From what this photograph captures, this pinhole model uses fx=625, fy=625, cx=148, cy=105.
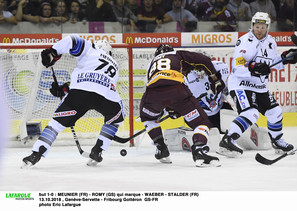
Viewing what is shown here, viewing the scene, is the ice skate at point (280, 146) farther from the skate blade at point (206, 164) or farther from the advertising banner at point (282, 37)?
the advertising banner at point (282, 37)

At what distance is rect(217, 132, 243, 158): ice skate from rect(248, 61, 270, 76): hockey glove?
56 cm

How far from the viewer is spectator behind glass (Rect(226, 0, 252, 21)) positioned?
815cm

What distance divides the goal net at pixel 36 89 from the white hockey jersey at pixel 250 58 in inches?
54.2

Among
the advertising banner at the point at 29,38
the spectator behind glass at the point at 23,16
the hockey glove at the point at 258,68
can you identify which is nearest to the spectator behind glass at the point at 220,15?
the advertising banner at the point at 29,38

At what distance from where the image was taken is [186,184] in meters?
3.71

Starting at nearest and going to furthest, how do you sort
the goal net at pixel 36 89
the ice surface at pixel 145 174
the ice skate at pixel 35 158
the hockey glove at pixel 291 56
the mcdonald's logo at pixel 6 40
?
the ice surface at pixel 145 174, the ice skate at pixel 35 158, the hockey glove at pixel 291 56, the goal net at pixel 36 89, the mcdonald's logo at pixel 6 40

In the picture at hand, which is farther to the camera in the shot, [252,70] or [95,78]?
[252,70]

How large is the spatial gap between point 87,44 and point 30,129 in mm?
1599

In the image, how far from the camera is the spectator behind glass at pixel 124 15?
793 centimetres

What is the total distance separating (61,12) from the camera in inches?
311

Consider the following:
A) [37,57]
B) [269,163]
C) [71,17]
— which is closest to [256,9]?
[71,17]

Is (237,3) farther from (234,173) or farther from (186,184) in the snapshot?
(186,184)

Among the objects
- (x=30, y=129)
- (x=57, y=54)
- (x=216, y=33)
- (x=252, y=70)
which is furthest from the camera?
(x=216, y=33)

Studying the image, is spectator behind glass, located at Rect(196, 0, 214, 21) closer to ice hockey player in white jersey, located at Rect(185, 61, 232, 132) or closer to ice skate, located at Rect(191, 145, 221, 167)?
ice hockey player in white jersey, located at Rect(185, 61, 232, 132)
